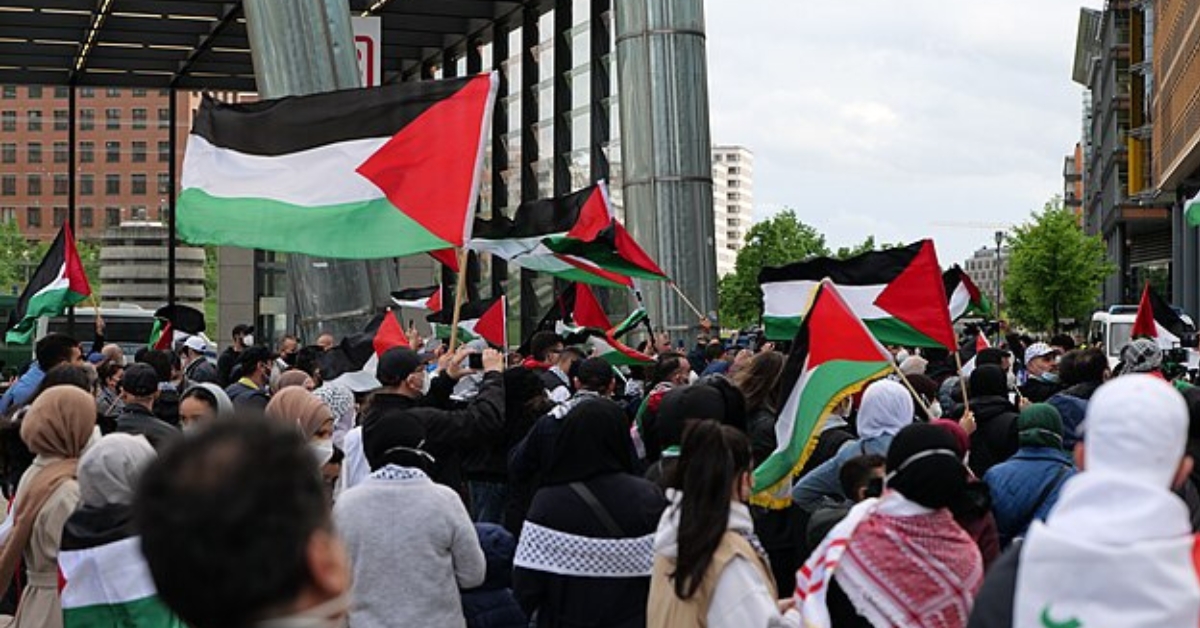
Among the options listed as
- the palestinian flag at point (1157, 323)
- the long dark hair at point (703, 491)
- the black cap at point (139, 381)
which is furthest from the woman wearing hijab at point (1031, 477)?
the palestinian flag at point (1157, 323)

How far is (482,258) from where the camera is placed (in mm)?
43812

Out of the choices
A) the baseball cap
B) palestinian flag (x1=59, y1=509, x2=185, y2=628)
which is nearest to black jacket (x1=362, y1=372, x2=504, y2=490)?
palestinian flag (x1=59, y1=509, x2=185, y2=628)

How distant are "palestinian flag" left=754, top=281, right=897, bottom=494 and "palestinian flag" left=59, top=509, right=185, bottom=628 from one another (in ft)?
7.72

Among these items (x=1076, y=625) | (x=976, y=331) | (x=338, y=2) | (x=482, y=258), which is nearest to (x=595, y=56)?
(x=482, y=258)

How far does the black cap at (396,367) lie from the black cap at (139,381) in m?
1.42

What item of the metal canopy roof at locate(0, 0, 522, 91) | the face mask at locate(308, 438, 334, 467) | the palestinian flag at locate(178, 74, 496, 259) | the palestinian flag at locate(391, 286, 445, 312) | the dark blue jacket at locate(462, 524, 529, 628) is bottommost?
the dark blue jacket at locate(462, 524, 529, 628)

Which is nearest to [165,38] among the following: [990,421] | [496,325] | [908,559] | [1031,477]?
[496,325]

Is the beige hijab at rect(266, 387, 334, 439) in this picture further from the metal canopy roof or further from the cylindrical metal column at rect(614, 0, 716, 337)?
the metal canopy roof

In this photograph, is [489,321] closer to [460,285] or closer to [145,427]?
[460,285]

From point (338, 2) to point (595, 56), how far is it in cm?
1597

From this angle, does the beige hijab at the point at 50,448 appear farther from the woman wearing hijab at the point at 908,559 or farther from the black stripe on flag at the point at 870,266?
the black stripe on flag at the point at 870,266

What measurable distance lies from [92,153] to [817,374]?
47.1m

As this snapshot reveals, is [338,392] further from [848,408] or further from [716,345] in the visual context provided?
[716,345]

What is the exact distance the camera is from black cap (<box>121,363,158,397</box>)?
412 inches
